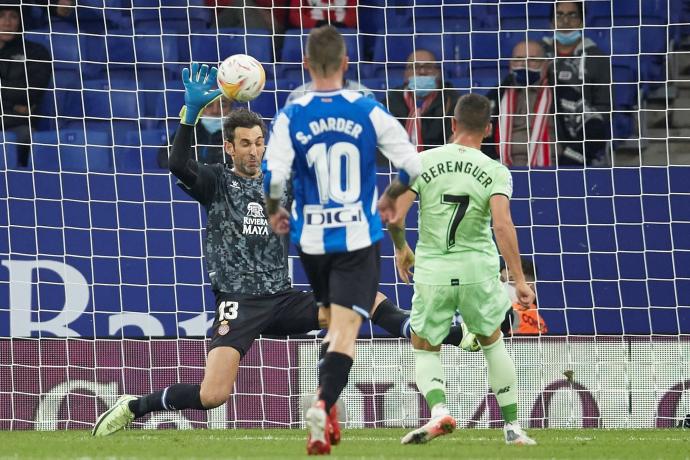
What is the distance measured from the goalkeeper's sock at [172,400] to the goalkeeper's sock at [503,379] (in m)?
1.63

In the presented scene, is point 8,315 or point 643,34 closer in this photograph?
point 8,315

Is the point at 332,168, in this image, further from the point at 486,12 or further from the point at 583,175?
the point at 486,12

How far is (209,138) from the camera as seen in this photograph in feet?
34.2

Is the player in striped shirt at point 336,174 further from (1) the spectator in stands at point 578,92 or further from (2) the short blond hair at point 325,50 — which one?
(1) the spectator in stands at point 578,92

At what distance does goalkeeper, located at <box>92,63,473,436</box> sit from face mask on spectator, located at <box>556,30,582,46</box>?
3.95 meters

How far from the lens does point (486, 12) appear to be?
11.6 meters

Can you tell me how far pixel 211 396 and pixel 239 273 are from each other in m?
0.68

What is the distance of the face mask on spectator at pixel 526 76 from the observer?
34.5 ft

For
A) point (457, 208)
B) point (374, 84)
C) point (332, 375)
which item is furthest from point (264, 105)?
point (332, 375)

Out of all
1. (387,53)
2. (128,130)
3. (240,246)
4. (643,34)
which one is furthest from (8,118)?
(643,34)

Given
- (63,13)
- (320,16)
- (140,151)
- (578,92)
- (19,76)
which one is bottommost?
(140,151)

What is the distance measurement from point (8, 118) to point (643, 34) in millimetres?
5142

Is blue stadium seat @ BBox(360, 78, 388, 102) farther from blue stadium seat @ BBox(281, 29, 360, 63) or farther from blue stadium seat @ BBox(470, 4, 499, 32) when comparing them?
blue stadium seat @ BBox(470, 4, 499, 32)

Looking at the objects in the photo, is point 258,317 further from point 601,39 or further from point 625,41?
point 625,41
